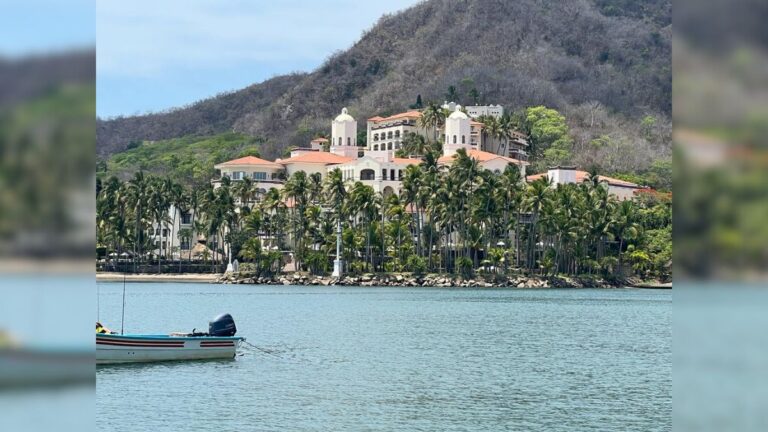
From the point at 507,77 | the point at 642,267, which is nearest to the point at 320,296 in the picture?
the point at 642,267

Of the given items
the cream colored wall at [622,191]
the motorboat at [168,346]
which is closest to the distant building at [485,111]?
the cream colored wall at [622,191]

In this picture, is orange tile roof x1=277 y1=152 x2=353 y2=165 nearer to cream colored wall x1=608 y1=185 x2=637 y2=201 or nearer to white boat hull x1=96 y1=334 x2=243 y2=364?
cream colored wall x1=608 y1=185 x2=637 y2=201

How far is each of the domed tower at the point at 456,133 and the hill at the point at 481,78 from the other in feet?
126

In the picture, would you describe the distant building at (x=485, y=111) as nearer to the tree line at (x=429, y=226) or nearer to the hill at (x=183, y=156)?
the hill at (x=183, y=156)

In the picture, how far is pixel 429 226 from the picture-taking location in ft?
279

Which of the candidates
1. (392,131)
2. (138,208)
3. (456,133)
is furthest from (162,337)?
(392,131)

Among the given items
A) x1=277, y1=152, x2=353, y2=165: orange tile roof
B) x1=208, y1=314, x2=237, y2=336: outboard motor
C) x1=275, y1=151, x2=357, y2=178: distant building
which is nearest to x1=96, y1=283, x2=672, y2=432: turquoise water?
x1=208, y1=314, x2=237, y2=336: outboard motor

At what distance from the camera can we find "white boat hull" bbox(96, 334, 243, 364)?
30.4 metres

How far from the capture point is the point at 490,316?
52188mm

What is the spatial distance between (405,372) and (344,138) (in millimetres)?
93065

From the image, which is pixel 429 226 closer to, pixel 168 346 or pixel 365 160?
pixel 365 160

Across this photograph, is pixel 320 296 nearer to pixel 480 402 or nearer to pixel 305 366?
pixel 305 366

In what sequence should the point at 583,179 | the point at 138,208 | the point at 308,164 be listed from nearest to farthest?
1. the point at 138,208
2. the point at 583,179
3. the point at 308,164

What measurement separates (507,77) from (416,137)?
61.8 meters
